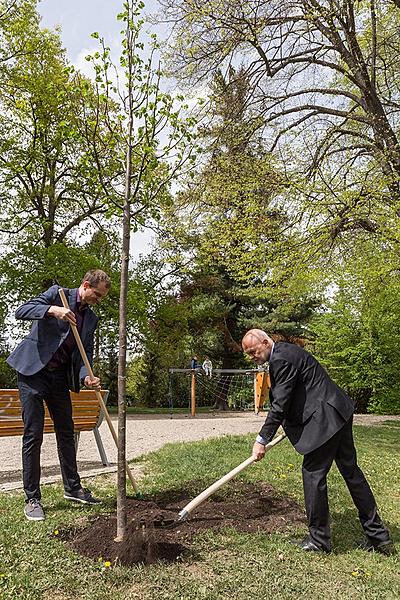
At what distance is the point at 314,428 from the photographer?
13.3 feet

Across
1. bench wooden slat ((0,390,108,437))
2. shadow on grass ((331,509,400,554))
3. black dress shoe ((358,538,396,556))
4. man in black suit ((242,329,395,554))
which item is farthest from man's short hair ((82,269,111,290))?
black dress shoe ((358,538,396,556))

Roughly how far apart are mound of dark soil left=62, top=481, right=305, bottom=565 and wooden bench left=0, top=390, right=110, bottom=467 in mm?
1702

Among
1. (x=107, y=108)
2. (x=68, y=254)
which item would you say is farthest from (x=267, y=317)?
(x=107, y=108)

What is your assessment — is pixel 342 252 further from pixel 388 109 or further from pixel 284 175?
pixel 388 109

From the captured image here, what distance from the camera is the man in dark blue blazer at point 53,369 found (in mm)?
4586

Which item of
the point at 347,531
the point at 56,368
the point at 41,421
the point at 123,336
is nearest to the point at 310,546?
the point at 347,531

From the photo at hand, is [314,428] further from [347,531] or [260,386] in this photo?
[260,386]

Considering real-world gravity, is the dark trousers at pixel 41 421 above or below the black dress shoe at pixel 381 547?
above

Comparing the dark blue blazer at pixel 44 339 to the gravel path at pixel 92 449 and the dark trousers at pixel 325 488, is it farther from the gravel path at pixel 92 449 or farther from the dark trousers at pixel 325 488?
the dark trousers at pixel 325 488

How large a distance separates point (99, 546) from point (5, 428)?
8.67 ft

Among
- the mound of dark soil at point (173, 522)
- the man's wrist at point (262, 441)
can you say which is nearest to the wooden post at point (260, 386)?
the mound of dark soil at point (173, 522)

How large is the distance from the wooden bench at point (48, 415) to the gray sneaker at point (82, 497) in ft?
3.90

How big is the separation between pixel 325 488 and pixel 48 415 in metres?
3.59

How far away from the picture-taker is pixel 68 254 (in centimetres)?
1798
